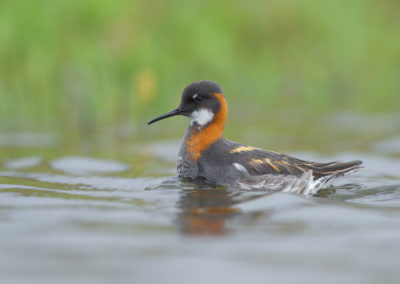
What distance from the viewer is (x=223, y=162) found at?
6.65 meters

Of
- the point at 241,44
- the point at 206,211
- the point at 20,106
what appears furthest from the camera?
the point at 241,44

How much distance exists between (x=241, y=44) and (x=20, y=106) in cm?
489

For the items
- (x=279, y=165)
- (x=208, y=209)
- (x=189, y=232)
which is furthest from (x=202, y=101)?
(x=189, y=232)

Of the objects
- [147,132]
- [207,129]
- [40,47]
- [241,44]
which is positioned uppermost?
[241,44]

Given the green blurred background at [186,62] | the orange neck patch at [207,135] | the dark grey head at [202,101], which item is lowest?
the orange neck patch at [207,135]

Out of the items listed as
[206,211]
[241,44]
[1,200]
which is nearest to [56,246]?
[206,211]

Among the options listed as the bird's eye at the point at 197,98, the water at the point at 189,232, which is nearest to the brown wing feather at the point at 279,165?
the water at the point at 189,232

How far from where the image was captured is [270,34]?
14.2 metres

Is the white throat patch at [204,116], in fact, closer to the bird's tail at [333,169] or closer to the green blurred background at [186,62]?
the bird's tail at [333,169]

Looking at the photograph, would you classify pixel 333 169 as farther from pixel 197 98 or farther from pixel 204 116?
pixel 197 98

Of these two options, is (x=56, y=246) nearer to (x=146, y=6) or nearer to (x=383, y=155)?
(x=383, y=155)

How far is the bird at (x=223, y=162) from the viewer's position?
6570mm

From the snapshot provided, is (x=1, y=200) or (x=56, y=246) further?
(x=1, y=200)

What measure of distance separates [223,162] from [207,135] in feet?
1.35
